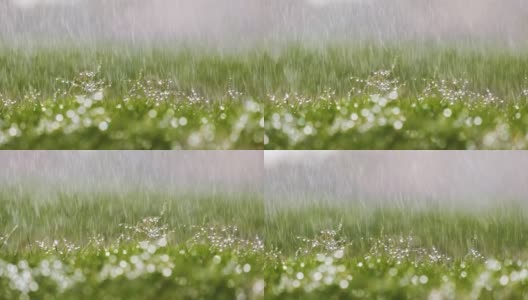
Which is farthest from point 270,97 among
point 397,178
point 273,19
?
point 397,178

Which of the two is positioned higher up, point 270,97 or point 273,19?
point 273,19

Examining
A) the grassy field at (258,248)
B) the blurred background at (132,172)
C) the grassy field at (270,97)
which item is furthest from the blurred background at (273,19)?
the grassy field at (258,248)

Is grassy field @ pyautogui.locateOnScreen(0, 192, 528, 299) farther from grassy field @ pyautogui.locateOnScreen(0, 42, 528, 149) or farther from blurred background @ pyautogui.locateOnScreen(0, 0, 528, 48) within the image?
blurred background @ pyautogui.locateOnScreen(0, 0, 528, 48)

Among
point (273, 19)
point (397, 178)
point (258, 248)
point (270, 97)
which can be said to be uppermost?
point (273, 19)

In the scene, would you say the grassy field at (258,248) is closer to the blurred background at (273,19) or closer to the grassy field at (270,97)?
the grassy field at (270,97)

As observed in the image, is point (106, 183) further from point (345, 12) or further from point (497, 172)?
point (497, 172)

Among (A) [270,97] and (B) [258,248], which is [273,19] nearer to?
(A) [270,97]
